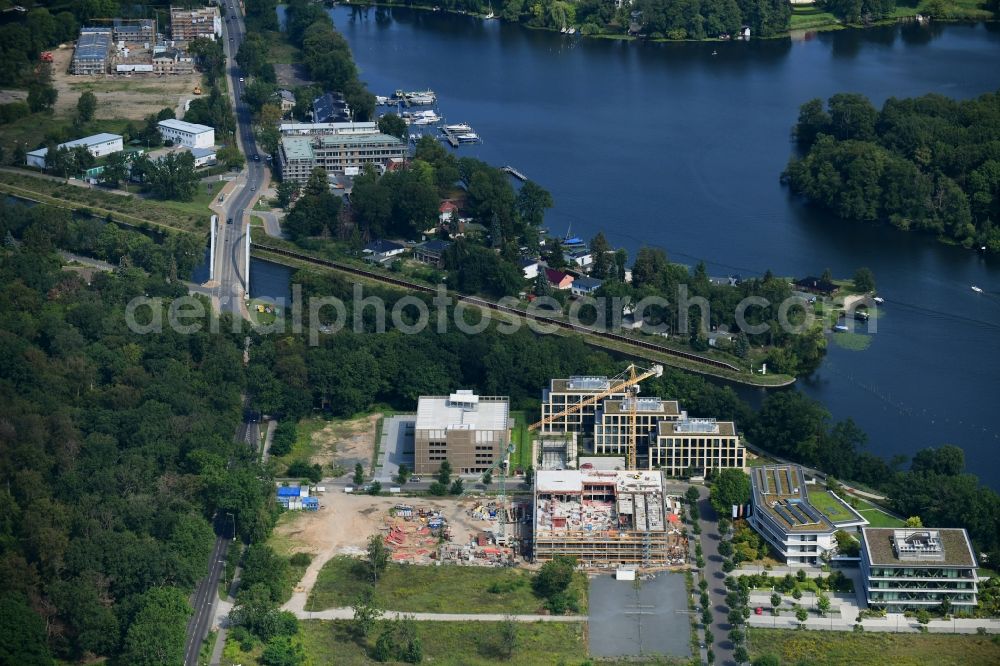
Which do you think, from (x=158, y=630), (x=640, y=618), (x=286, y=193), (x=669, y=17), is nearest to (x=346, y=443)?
(x=158, y=630)

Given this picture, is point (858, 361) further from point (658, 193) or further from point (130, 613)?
point (130, 613)

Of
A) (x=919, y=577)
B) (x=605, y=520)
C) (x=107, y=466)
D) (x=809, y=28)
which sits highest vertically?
(x=809, y=28)

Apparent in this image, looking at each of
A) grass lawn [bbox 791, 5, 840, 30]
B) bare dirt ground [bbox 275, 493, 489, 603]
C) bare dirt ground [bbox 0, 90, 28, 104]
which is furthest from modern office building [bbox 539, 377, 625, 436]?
grass lawn [bbox 791, 5, 840, 30]

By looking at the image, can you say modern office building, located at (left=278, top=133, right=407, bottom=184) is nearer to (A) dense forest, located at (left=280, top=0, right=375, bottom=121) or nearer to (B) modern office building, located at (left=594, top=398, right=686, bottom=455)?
(A) dense forest, located at (left=280, top=0, right=375, bottom=121)

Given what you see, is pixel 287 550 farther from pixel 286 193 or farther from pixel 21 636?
pixel 286 193

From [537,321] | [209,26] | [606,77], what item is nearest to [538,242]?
[537,321]

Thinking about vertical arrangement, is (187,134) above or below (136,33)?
below

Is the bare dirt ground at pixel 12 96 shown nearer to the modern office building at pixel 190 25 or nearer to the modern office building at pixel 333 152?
the modern office building at pixel 190 25
